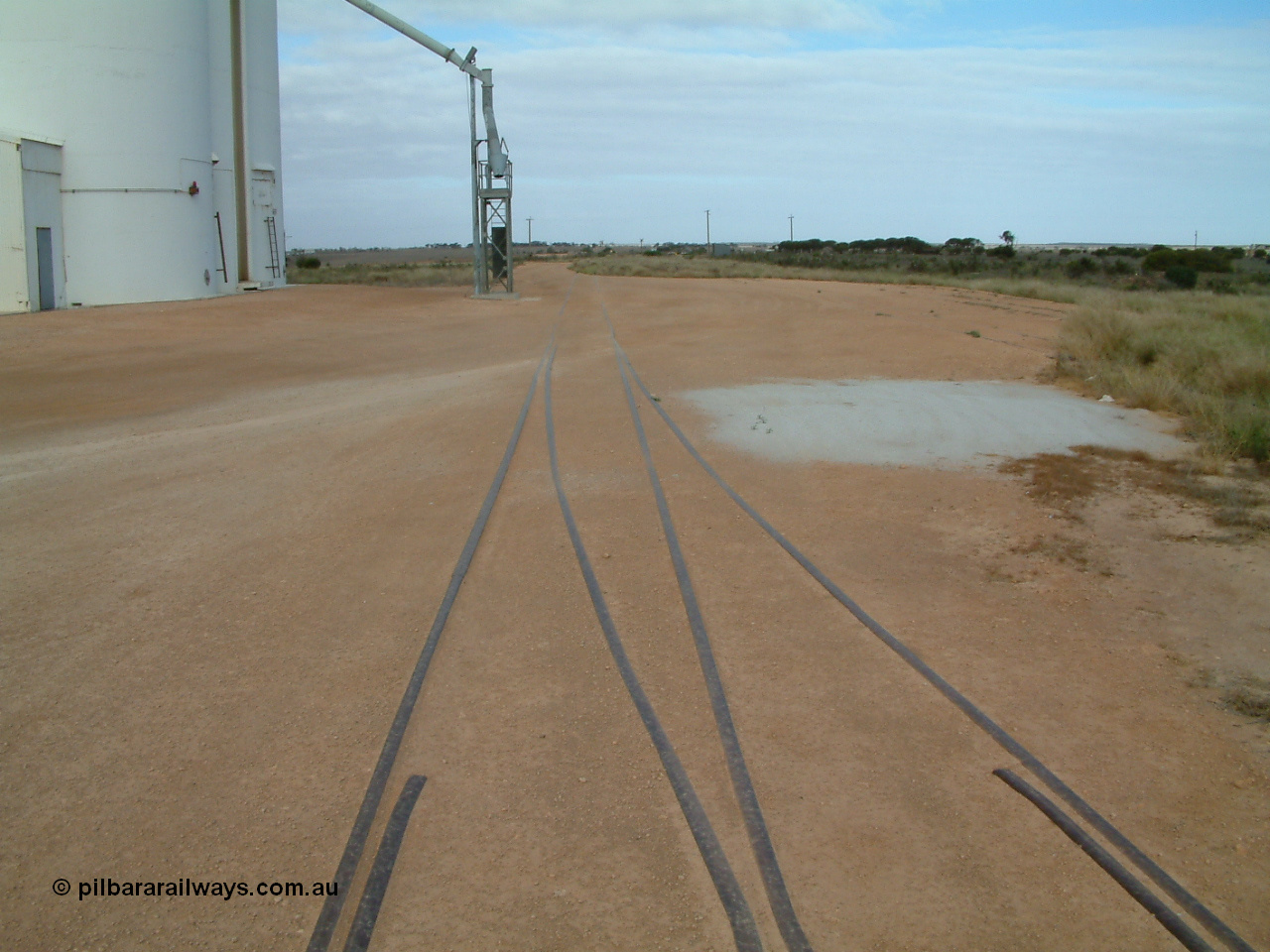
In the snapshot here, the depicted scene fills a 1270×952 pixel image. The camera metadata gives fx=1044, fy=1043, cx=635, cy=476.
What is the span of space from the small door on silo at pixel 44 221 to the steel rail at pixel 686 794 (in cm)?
2438

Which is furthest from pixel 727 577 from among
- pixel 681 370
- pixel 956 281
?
pixel 956 281

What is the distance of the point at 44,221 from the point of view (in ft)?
87.5

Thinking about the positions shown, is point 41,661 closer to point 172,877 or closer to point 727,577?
point 172,877

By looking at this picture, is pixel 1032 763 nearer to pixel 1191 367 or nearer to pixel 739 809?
pixel 739 809

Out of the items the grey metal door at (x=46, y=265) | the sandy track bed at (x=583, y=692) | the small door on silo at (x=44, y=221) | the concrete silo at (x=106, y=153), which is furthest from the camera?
the grey metal door at (x=46, y=265)

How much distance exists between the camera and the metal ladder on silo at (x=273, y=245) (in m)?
38.2

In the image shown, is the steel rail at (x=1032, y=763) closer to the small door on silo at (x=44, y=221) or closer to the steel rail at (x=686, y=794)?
the steel rail at (x=686, y=794)

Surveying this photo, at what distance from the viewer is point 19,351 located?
1941 centimetres

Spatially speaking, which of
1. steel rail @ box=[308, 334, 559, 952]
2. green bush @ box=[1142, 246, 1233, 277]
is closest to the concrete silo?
steel rail @ box=[308, 334, 559, 952]

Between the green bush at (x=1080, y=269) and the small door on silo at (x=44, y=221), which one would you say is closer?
the small door on silo at (x=44, y=221)

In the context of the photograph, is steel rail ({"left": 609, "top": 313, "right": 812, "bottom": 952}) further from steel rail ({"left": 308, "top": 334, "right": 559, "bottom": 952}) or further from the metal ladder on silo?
the metal ladder on silo

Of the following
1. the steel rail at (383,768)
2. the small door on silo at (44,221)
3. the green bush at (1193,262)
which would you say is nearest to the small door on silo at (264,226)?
the small door on silo at (44,221)

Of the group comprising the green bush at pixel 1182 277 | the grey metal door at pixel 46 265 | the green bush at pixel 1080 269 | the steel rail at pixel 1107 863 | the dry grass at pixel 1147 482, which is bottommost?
the steel rail at pixel 1107 863

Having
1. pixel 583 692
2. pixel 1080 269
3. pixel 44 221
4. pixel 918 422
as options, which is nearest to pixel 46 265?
pixel 44 221
